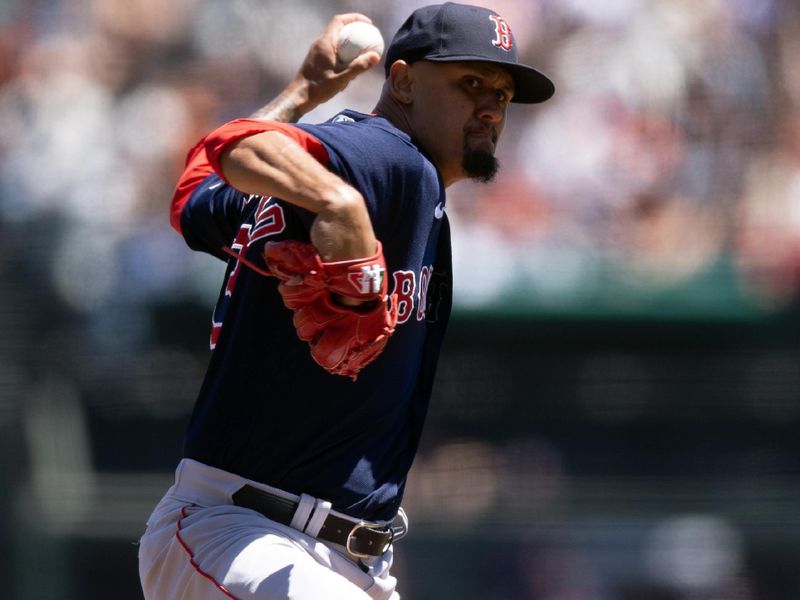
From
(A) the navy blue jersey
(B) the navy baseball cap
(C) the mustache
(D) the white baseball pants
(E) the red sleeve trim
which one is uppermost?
(B) the navy baseball cap

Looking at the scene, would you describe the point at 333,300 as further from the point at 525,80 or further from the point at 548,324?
the point at 548,324

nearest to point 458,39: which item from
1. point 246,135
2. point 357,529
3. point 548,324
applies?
point 246,135

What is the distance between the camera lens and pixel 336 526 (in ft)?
7.34

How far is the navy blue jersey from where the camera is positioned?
6.84 ft

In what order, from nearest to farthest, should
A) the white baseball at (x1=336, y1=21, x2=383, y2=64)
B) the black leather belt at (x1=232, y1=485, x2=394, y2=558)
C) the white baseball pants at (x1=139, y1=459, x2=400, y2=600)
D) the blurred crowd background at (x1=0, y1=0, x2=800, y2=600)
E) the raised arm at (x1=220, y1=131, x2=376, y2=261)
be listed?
the raised arm at (x1=220, y1=131, x2=376, y2=261) < the white baseball pants at (x1=139, y1=459, x2=400, y2=600) < the black leather belt at (x1=232, y1=485, x2=394, y2=558) < the white baseball at (x1=336, y1=21, x2=383, y2=64) < the blurred crowd background at (x1=0, y1=0, x2=800, y2=600)

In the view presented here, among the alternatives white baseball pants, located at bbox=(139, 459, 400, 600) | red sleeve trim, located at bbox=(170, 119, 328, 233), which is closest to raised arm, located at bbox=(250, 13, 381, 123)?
red sleeve trim, located at bbox=(170, 119, 328, 233)

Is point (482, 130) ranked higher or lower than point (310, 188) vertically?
higher

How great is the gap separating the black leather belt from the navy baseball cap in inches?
34.7

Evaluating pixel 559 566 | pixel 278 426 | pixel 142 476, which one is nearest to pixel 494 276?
pixel 559 566

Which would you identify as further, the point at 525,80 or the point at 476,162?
the point at 525,80

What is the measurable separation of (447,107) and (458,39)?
0.43 ft

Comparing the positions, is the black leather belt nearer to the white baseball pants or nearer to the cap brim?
the white baseball pants

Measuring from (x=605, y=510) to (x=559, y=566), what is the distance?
0.26 meters

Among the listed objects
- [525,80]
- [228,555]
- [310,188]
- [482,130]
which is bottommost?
[228,555]
